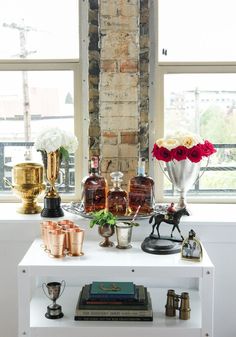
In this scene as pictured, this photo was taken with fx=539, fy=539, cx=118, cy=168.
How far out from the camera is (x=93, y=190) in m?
2.76

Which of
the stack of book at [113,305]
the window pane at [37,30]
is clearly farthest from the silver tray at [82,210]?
the window pane at [37,30]

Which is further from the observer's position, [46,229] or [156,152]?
[156,152]

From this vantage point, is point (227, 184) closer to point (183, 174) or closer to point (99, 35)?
point (183, 174)

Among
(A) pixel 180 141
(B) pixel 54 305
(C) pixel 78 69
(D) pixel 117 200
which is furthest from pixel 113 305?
(C) pixel 78 69

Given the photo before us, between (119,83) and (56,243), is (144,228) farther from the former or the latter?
(119,83)

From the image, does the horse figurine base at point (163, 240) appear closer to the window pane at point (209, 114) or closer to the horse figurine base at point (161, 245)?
the horse figurine base at point (161, 245)

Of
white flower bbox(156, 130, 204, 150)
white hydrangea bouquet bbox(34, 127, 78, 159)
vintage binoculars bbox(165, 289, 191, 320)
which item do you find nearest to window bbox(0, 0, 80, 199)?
white hydrangea bouquet bbox(34, 127, 78, 159)

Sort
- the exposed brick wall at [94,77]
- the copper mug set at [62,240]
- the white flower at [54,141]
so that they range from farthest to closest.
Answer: the exposed brick wall at [94,77] → the white flower at [54,141] → the copper mug set at [62,240]

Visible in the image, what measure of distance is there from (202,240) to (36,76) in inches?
51.0

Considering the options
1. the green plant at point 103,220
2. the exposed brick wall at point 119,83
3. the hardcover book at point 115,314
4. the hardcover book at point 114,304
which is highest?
the exposed brick wall at point 119,83

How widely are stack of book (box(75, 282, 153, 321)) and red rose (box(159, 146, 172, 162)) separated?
67cm

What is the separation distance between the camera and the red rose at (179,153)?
2.69 meters

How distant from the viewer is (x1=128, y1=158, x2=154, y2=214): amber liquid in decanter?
277 cm

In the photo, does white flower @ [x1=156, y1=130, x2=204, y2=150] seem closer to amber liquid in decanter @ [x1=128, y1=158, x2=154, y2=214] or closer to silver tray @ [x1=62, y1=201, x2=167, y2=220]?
amber liquid in decanter @ [x1=128, y1=158, x2=154, y2=214]
